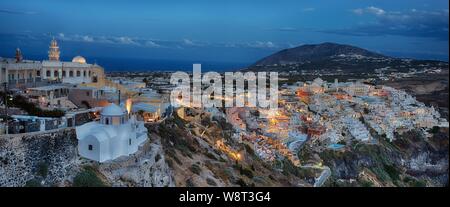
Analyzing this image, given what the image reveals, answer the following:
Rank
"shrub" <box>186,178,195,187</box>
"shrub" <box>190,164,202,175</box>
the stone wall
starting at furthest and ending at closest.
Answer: "shrub" <box>190,164,202,175</box>
"shrub" <box>186,178,195,187</box>
the stone wall

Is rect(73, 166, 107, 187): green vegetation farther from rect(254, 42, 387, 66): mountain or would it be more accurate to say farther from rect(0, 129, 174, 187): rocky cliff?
rect(254, 42, 387, 66): mountain

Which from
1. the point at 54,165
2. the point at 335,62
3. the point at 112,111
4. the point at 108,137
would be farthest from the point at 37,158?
the point at 335,62

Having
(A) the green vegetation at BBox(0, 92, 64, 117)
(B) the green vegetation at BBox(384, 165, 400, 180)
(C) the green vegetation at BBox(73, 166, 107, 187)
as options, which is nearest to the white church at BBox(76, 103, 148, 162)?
(C) the green vegetation at BBox(73, 166, 107, 187)

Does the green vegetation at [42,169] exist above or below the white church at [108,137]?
below

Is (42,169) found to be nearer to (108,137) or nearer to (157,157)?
(108,137)

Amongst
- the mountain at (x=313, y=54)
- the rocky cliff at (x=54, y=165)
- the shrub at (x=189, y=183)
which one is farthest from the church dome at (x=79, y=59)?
the mountain at (x=313, y=54)

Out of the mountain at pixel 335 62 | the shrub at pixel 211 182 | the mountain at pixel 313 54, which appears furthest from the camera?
the mountain at pixel 313 54

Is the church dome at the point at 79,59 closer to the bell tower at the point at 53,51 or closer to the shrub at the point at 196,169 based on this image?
the bell tower at the point at 53,51
